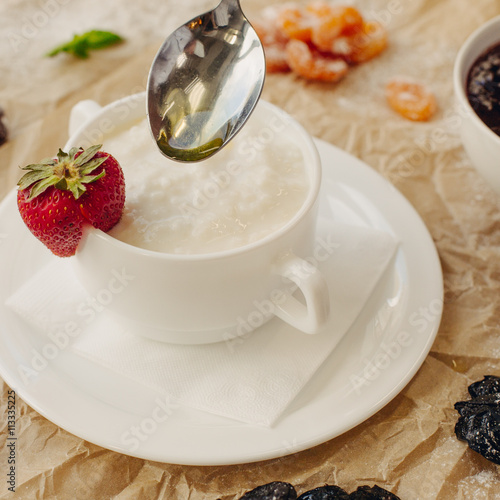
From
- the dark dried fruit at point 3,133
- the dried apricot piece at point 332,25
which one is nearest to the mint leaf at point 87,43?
the dark dried fruit at point 3,133

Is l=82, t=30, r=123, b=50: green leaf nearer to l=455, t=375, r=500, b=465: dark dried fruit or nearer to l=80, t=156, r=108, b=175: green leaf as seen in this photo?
l=80, t=156, r=108, b=175: green leaf

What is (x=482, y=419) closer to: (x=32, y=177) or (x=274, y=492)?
(x=274, y=492)

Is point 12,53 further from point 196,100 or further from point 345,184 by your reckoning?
point 345,184

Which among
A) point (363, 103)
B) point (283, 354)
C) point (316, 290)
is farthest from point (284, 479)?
point (363, 103)

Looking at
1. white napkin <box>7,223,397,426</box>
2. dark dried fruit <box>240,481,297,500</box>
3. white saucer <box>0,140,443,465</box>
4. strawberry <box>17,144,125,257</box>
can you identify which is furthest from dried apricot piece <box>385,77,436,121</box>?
dark dried fruit <box>240,481,297,500</box>

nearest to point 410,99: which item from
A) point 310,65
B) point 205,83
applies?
point 310,65
